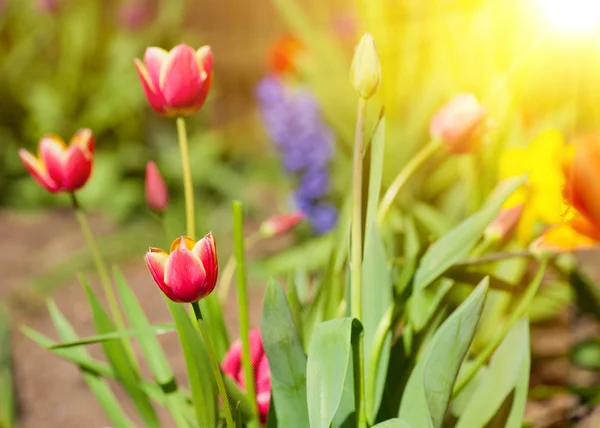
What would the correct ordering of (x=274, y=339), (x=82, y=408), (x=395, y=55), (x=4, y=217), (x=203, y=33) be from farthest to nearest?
(x=203, y=33) < (x=4, y=217) < (x=395, y=55) < (x=82, y=408) < (x=274, y=339)

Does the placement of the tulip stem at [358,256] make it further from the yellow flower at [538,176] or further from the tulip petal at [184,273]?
the yellow flower at [538,176]

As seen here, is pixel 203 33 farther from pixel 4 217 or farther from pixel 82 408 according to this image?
pixel 82 408

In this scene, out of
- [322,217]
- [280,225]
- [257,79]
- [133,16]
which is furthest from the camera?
[257,79]

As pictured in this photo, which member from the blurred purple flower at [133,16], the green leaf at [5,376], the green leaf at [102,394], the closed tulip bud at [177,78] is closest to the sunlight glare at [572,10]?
the closed tulip bud at [177,78]

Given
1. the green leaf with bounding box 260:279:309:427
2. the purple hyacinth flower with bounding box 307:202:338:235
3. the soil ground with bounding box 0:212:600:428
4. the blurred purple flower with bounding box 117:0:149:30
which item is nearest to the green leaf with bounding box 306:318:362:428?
the green leaf with bounding box 260:279:309:427

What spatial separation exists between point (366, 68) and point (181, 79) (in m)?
0.18

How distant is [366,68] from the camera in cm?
58

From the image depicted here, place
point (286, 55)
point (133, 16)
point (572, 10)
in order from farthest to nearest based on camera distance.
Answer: point (133, 16)
point (286, 55)
point (572, 10)

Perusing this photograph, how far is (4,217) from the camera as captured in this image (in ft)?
7.60

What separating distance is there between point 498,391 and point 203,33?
2.48 metres

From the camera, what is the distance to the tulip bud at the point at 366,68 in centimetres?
58

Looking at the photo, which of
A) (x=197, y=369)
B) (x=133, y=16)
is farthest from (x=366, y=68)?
(x=133, y=16)

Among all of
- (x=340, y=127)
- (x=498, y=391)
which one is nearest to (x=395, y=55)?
(x=340, y=127)

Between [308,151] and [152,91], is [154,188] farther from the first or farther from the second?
[308,151]
